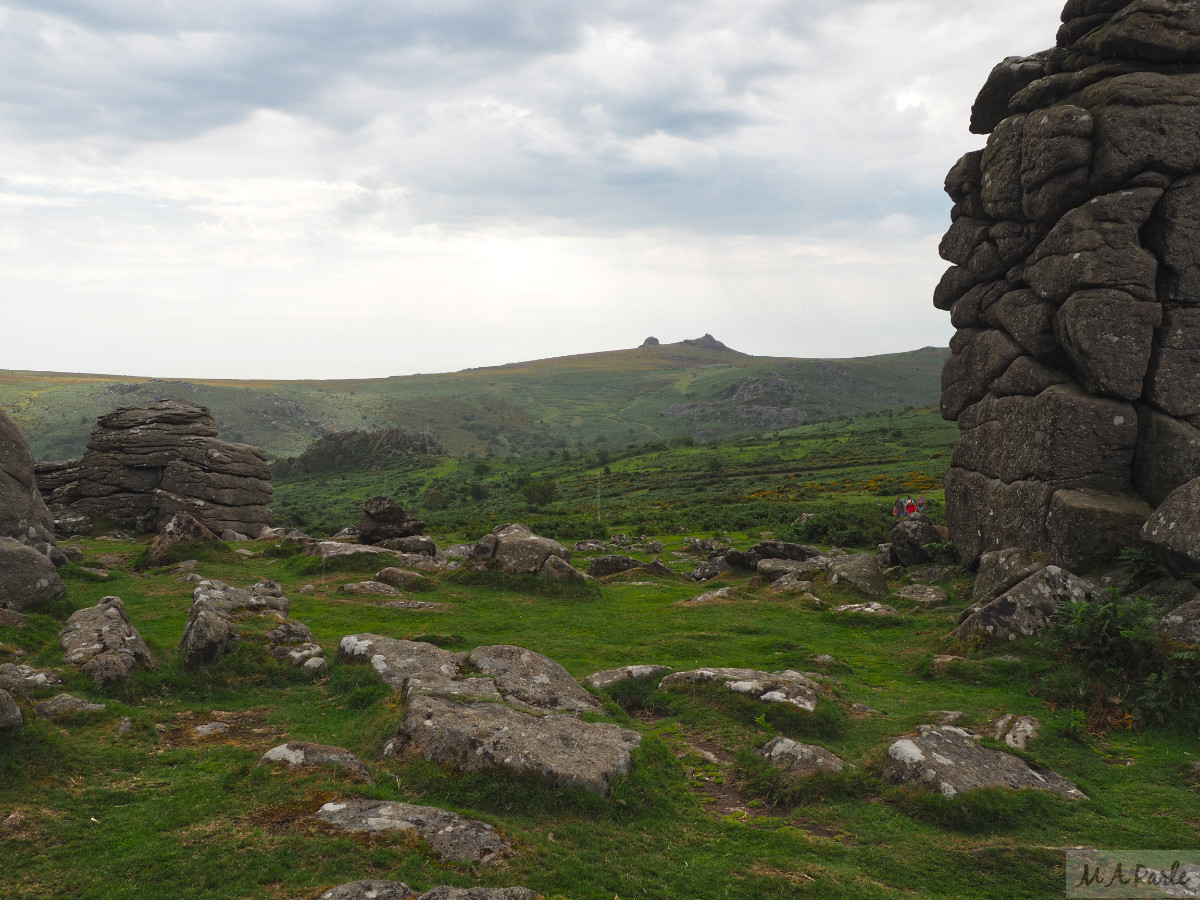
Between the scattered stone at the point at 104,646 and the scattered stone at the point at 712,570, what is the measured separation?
26.7 meters

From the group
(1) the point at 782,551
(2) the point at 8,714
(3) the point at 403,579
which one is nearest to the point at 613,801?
(2) the point at 8,714

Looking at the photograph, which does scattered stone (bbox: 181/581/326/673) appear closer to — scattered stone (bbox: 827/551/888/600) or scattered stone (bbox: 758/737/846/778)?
scattered stone (bbox: 758/737/846/778)

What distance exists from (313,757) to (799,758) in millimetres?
9009

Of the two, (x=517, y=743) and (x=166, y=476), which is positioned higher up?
(x=166, y=476)

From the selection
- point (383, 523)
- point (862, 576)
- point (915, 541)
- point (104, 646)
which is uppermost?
point (104, 646)

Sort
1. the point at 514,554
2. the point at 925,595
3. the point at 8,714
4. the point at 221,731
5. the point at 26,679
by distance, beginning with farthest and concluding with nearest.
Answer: the point at 514,554 < the point at 925,595 < the point at 26,679 < the point at 221,731 < the point at 8,714

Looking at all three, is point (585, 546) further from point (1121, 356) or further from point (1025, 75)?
point (1025, 75)

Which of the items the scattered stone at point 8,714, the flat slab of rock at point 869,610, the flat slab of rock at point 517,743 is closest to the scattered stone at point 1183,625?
the flat slab of rock at point 869,610

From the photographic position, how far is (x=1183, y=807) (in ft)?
39.4

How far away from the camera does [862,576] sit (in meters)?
31.8

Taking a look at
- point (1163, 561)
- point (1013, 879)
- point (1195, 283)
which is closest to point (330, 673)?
point (1013, 879)

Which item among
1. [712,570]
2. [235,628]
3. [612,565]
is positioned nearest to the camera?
[235,628]

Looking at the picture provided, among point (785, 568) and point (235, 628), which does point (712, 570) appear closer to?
point (785, 568)

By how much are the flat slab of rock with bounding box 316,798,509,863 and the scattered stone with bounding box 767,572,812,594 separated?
23581mm
